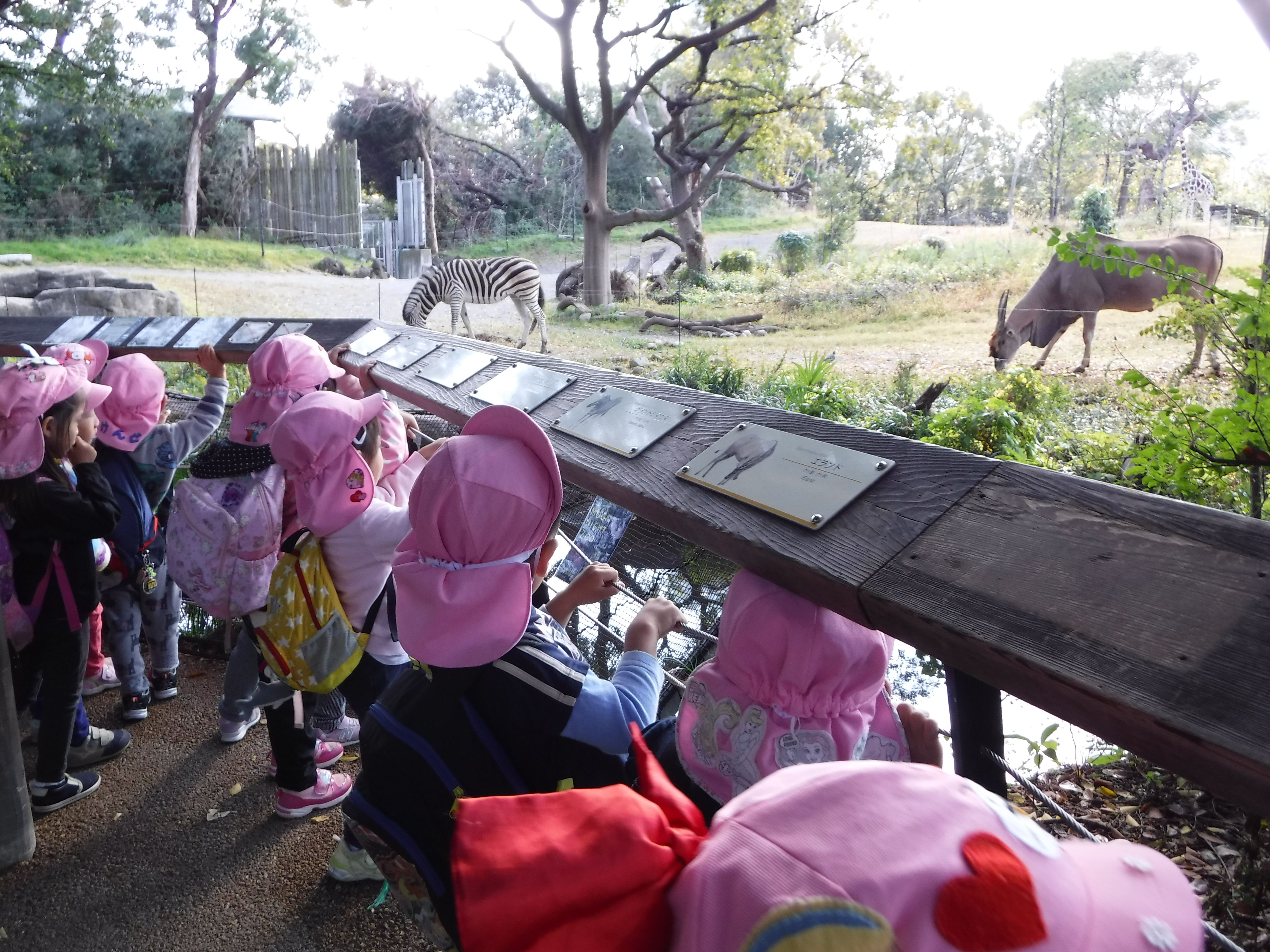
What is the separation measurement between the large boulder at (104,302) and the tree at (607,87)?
5.75 metres

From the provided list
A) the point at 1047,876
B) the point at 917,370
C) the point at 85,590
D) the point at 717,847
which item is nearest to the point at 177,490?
the point at 85,590

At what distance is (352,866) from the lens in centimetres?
253

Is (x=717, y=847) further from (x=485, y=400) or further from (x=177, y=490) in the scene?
(x=177, y=490)

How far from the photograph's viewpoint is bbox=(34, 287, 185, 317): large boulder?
37.7 ft

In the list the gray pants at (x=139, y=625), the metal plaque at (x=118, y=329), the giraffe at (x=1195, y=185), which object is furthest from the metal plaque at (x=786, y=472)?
the giraffe at (x=1195, y=185)

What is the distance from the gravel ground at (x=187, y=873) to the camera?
2389 millimetres

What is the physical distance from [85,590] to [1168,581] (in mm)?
2979

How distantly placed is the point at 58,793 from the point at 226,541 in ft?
4.25

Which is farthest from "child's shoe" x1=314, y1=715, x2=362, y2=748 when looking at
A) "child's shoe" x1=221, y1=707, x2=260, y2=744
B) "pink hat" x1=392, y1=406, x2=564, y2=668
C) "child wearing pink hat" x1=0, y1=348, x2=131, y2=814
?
"pink hat" x1=392, y1=406, x2=564, y2=668

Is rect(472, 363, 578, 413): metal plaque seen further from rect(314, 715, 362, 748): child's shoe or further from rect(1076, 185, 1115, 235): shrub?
rect(1076, 185, 1115, 235): shrub

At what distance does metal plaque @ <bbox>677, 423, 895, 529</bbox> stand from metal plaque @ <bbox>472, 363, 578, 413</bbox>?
74 cm

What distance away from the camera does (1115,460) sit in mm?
5176

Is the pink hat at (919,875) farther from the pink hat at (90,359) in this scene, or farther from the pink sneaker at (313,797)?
the pink hat at (90,359)

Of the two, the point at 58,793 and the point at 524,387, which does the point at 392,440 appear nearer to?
the point at 524,387
